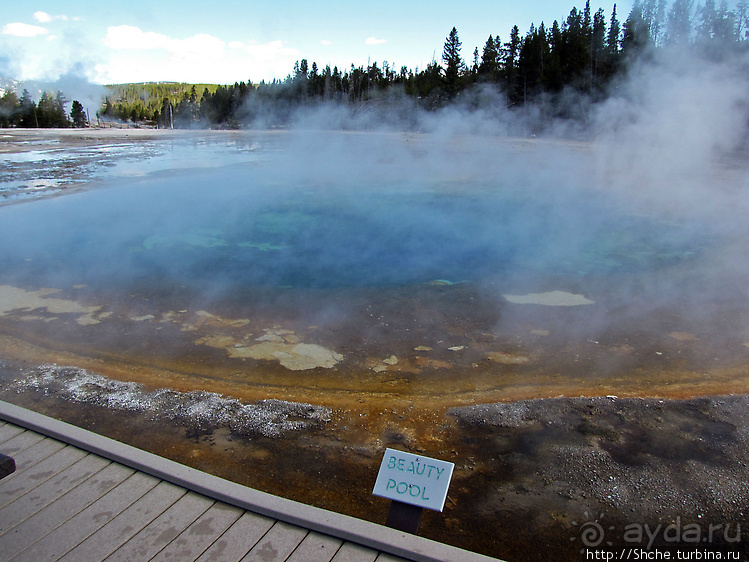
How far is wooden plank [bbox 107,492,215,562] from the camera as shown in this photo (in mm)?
1573

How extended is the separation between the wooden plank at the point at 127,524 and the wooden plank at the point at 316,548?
0.52 m

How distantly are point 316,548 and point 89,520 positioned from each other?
0.78 m

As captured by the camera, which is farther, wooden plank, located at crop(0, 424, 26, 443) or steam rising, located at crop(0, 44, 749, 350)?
steam rising, located at crop(0, 44, 749, 350)

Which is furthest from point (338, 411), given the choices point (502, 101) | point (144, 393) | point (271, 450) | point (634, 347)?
point (502, 101)

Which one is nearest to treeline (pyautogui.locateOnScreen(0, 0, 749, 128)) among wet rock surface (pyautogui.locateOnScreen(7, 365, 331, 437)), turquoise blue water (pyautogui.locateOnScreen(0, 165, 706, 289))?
turquoise blue water (pyautogui.locateOnScreen(0, 165, 706, 289))

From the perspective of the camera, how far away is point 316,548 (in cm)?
159

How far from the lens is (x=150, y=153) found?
57.7 feet

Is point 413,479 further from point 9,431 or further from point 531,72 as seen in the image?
point 531,72

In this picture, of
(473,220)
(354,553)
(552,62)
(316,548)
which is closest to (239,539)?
(316,548)

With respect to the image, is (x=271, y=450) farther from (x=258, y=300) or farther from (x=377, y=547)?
(x=258, y=300)

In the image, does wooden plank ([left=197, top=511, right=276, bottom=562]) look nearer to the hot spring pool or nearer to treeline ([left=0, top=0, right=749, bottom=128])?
the hot spring pool

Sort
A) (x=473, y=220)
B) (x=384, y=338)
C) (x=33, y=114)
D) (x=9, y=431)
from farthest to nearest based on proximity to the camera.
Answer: (x=33, y=114) < (x=473, y=220) < (x=384, y=338) < (x=9, y=431)

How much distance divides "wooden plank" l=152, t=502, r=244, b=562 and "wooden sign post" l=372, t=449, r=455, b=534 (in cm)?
52

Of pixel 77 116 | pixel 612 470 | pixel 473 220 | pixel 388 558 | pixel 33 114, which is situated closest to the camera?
pixel 388 558
